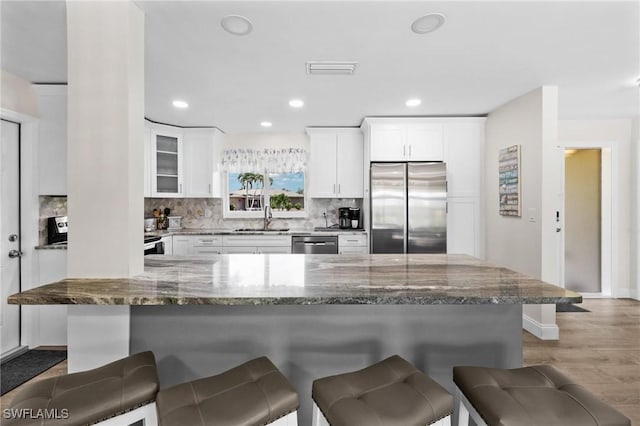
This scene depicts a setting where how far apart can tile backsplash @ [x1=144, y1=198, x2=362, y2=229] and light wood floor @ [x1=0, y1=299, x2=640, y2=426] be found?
2.56m

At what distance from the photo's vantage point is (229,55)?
2.46 m

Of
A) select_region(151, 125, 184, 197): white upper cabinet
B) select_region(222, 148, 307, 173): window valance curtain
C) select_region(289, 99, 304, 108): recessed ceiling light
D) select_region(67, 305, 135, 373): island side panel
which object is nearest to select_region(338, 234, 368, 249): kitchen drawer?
select_region(222, 148, 307, 173): window valance curtain

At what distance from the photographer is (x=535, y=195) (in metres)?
3.25

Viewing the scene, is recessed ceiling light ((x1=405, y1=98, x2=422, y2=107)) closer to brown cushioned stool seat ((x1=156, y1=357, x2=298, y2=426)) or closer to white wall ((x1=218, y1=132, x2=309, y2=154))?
white wall ((x1=218, y1=132, x2=309, y2=154))

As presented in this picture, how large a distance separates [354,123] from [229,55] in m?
2.29

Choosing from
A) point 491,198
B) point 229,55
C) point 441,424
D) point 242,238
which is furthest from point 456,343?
point 242,238

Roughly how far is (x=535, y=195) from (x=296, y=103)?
2537 millimetres

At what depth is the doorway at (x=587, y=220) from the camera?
4629mm

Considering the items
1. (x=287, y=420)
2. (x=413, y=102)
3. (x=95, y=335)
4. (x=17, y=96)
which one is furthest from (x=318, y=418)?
(x=17, y=96)

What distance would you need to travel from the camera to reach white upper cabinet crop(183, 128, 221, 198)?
4703 mm

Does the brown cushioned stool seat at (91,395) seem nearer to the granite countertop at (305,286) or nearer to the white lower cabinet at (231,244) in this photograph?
the granite countertop at (305,286)

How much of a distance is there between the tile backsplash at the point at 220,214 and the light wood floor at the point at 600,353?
256cm

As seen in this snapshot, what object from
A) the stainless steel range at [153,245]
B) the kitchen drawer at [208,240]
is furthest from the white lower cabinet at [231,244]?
the stainless steel range at [153,245]

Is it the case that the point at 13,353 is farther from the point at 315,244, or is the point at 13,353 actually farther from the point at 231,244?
the point at 315,244
